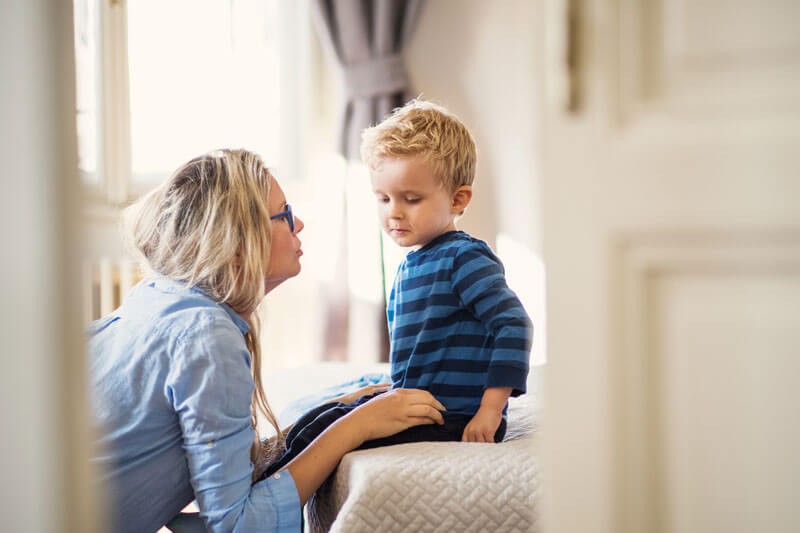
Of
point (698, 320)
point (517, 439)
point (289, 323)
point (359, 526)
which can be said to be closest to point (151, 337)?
point (359, 526)

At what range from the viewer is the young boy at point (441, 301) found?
1275 mm

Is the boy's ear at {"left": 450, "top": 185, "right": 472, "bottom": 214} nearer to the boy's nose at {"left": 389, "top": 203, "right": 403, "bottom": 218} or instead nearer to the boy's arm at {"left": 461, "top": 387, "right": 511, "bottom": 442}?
Result: the boy's nose at {"left": 389, "top": 203, "right": 403, "bottom": 218}

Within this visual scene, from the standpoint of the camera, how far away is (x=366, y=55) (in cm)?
306

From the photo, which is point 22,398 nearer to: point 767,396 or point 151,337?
point 151,337

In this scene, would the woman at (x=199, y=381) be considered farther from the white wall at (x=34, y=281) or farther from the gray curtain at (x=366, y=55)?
the gray curtain at (x=366, y=55)

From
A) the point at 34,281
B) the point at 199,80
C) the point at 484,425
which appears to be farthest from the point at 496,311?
the point at 199,80

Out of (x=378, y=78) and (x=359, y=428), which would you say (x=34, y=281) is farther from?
(x=378, y=78)

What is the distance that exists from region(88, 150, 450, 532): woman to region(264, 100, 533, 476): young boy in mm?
89

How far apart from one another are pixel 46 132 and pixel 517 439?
965 millimetres

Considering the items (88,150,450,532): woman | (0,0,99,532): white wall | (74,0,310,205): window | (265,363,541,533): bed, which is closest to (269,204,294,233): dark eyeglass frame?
(88,150,450,532): woman

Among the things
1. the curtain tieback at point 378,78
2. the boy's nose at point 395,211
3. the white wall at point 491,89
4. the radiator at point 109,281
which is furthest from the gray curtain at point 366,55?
the boy's nose at point 395,211

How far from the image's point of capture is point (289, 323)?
3229 mm

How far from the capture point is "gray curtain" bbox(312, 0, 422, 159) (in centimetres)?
303

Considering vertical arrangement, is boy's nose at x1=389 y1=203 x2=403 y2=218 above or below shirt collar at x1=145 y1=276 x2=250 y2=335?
above
